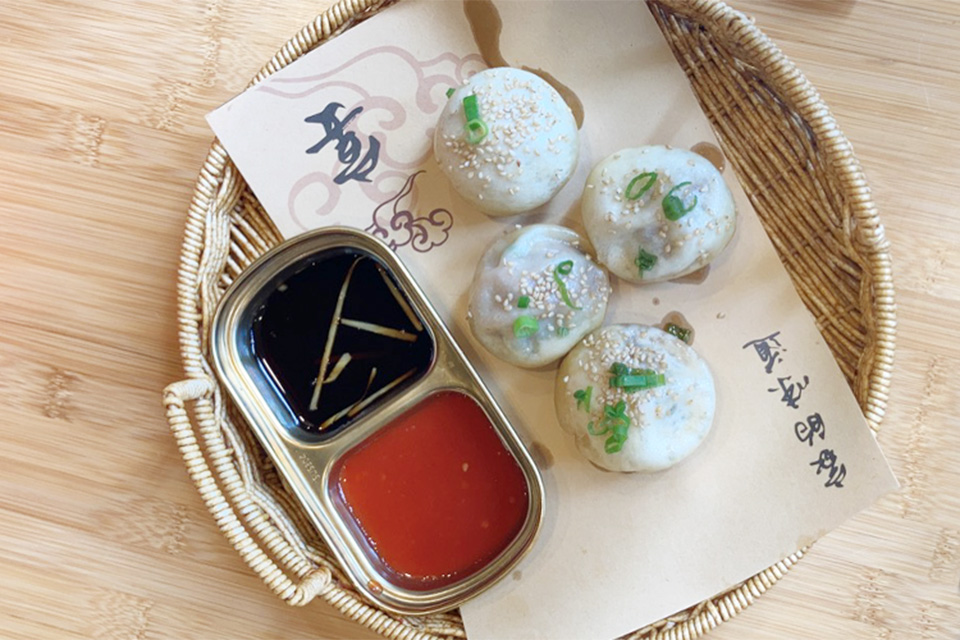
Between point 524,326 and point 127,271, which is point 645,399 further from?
point 127,271

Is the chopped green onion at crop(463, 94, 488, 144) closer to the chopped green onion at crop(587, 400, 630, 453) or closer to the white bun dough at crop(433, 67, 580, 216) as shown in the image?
the white bun dough at crop(433, 67, 580, 216)

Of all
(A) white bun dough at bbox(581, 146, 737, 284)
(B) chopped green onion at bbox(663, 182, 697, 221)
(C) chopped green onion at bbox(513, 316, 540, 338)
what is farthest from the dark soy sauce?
(B) chopped green onion at bbox(663, 182, 697, 221)

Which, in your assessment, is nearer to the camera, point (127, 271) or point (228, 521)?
point (228, 521)

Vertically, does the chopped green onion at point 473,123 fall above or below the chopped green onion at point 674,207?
above

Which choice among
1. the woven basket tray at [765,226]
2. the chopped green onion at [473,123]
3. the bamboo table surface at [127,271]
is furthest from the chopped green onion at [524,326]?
the bamboo table surface at [127,271]

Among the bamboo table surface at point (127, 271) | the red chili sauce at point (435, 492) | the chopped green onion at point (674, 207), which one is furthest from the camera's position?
the bamboo table surface at point (127, 271)

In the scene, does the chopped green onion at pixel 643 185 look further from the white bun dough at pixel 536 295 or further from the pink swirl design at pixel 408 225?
the pink swirl design at pixel 408 225

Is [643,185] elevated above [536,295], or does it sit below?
above

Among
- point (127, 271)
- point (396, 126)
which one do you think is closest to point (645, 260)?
point (396, 126)
